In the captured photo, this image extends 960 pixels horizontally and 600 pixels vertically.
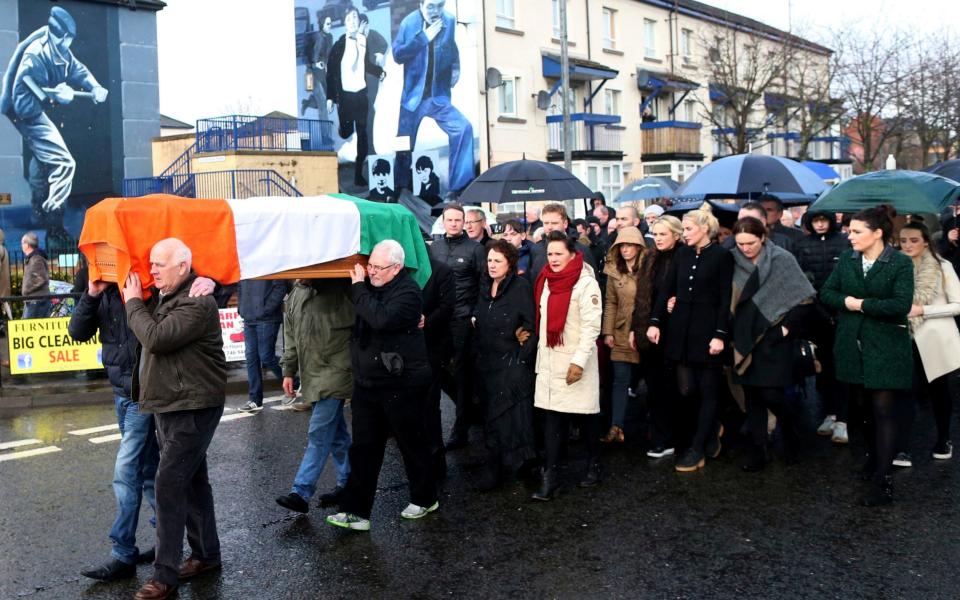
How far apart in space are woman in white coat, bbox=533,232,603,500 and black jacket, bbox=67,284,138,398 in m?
2.88

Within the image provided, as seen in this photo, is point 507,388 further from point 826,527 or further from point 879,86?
point 879,86

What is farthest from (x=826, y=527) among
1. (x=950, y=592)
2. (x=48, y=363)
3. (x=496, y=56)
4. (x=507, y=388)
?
(x=496, y=56)

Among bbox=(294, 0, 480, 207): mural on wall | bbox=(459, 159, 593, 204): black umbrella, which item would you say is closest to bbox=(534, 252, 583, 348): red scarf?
bbox=(459, 159, 593, 204): black umbrella

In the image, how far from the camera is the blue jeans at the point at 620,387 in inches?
332

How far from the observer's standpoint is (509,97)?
1280 inches

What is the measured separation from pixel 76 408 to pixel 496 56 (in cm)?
2272

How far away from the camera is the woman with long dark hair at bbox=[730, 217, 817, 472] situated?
768 centimetres

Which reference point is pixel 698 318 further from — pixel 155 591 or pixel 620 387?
pixel 155 591

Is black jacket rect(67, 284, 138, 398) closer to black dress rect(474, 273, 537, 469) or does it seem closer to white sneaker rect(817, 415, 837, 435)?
black dress rect(474, 273, 537, 469)

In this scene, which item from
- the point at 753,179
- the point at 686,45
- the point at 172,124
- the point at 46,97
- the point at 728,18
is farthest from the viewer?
the point at 172,124

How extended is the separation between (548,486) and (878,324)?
2.56 meters

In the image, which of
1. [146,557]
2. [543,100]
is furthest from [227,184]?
[146,557]

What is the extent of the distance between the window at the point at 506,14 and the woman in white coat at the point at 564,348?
26.2 m

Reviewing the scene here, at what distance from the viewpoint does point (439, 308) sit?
24.9ft
